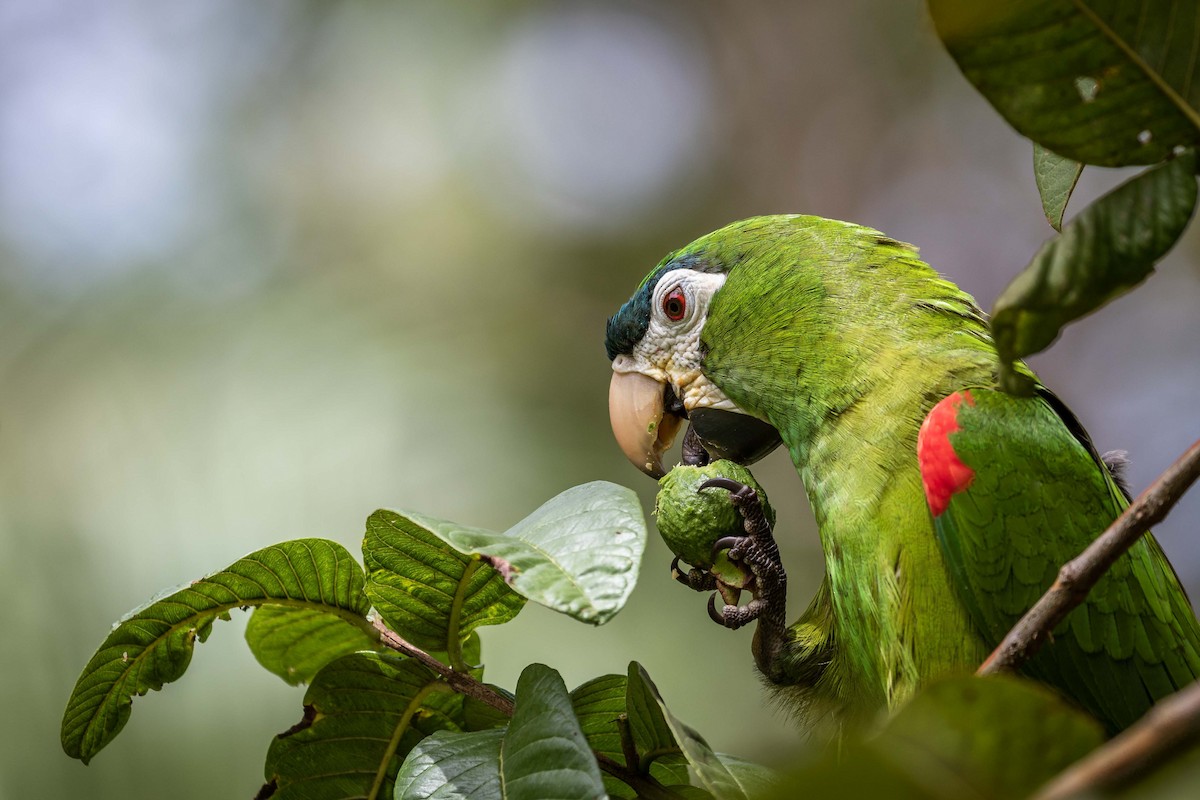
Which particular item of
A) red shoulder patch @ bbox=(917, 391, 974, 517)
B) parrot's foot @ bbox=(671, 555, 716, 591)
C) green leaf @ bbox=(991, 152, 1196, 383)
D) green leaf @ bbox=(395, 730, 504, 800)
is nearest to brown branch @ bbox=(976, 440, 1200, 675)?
green leaf @ bbox=(991, 152, 1196, 383)

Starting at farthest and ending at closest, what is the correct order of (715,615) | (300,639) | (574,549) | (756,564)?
1. (715,615)
2. (756,564)
3. (300,639)
4. (574,549)

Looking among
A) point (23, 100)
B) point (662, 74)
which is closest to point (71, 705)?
point (23, 100)

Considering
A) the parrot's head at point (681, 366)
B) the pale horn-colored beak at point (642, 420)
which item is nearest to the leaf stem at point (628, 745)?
the parrot's head at point (681, 366)

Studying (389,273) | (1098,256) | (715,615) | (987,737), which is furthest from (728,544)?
(389,273)

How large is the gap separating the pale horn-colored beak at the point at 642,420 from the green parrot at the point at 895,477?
11 cm

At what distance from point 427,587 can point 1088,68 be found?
2.74 ft

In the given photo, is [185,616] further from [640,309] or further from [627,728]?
[640,309]

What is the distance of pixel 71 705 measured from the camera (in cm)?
109

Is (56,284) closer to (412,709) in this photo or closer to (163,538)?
(163,538)

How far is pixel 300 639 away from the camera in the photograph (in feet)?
3.93

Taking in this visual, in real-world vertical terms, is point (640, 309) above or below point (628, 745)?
above

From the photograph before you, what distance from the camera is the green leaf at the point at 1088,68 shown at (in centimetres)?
68

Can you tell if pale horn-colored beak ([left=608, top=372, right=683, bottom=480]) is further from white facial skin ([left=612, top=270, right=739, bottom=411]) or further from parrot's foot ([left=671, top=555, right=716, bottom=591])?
parrot's foot ([left=671, top=555, right=716, bottom=591])

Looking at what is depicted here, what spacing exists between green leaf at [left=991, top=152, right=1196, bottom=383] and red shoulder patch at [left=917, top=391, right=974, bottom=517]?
2.35 feet
